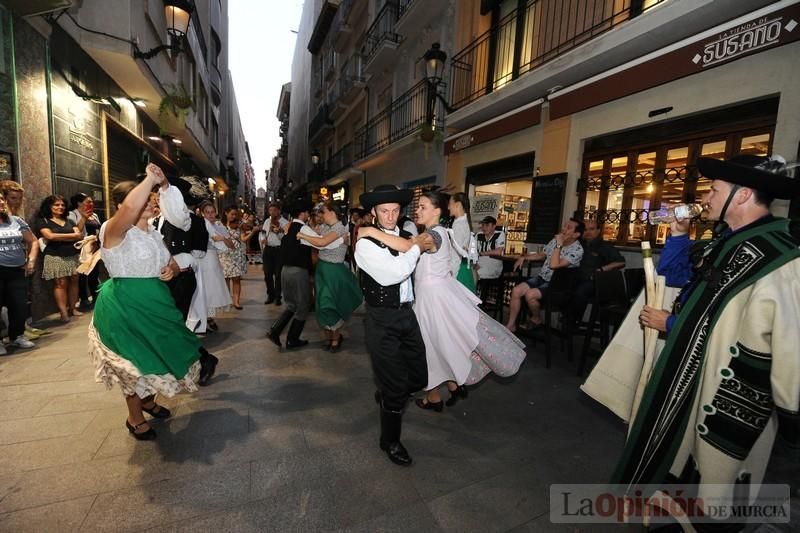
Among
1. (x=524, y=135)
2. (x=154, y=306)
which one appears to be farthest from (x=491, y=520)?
(x=524, y=135)

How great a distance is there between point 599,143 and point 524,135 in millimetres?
1627

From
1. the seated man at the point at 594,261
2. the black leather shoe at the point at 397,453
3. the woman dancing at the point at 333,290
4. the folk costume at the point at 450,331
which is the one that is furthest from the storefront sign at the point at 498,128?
the black leather shoe at the point at 397,453

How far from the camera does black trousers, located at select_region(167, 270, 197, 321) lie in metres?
3.79

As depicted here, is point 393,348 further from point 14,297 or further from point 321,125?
point 321,125

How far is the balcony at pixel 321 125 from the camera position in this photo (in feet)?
69.0

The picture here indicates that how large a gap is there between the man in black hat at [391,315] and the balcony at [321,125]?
20432mm

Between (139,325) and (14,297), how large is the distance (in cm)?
319

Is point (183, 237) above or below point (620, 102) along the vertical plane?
below

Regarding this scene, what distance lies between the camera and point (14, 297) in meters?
4.16

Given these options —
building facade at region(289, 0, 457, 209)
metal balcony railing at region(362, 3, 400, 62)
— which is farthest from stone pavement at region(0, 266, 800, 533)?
metal balcony railing at region(362, 3, 400, 62)

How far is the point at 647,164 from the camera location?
5.38m

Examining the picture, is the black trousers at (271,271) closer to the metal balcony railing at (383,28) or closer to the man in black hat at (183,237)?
the man in black hat at (183,237)

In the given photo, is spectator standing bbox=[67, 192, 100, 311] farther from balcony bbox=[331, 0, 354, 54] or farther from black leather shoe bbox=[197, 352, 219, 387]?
balcony bbox=[331, 0, 354, 54]
